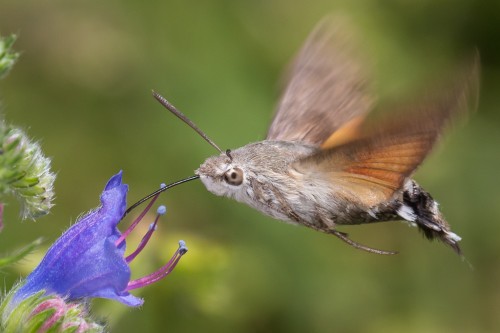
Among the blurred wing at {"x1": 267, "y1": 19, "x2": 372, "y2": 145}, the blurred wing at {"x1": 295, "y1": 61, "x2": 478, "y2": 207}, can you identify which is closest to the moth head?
the blurred wing at {"x1": 295, "y1": 61, "x2": 478, "y2": 207}

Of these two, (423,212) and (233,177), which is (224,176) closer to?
(233,177)

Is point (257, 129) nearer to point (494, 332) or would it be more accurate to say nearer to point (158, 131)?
point (158, 131)

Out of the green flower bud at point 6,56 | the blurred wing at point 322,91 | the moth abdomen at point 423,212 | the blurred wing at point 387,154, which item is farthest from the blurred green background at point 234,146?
the green flower bud at point 6,56

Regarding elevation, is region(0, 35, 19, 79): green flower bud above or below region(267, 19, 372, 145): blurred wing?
below

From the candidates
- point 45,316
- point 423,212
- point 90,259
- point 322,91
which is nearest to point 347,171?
point 423,212

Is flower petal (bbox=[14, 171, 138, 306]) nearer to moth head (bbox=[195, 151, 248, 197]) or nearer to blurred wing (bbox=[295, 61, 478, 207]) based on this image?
moth head (bbox=[195, 151, 248, 197])

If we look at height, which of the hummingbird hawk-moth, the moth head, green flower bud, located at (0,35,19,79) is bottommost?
green flower bud, located at (0,35,19,79)

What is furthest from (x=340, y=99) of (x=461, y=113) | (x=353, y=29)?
(x=461, y=113)

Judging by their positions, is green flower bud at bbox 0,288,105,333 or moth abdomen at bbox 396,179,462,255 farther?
moth abdomen at bbox 396,179,462,255

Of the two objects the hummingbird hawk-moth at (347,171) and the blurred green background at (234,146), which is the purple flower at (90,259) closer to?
the hummingbird hawk-moth at (347,171)
